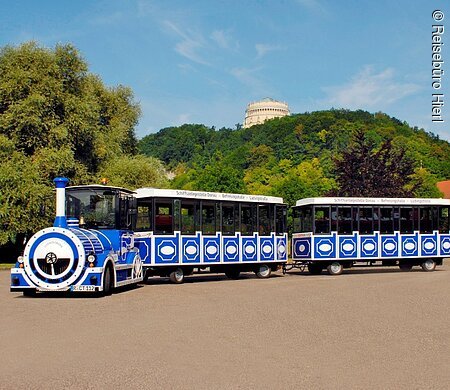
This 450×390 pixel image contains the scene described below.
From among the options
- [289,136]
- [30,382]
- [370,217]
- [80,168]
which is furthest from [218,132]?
[30,382]

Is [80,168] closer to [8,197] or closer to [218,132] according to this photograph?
[8,197]

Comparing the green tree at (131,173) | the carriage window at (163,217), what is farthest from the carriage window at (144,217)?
the green tree at (131,173)

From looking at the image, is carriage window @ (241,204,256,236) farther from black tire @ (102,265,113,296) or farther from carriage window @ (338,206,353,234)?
black tire @ (102,265,113,296)

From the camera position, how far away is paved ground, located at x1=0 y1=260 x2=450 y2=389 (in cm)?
771

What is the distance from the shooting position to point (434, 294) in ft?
61.4

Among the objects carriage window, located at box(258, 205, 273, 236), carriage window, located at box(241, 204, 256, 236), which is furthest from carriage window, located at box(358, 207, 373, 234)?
carriage window, located at box(241, 204, 256, 236)

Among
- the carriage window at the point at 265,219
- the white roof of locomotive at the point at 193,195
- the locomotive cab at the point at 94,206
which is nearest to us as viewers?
the locomotive cab at the point at 94,206

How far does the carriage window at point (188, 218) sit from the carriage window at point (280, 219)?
14.7 ft

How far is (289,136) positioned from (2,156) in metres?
81.9

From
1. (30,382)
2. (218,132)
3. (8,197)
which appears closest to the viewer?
(30,382)

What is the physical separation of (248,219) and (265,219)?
97 centimetres

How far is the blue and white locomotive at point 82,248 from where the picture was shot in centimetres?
1741

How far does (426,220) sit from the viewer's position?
3144 cm

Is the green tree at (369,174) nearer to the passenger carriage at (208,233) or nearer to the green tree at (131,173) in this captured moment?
the green tree at (131,173)
